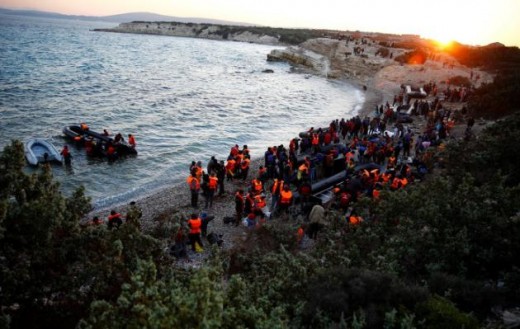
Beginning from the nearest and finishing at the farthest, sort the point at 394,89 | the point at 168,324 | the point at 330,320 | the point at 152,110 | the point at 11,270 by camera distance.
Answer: the point at 168,324 → the point at 11,270 → the point at 330,320 → the point at 152,110 → the point at 394,89

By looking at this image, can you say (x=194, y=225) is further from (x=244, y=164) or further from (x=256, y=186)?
(x=244, y=164)

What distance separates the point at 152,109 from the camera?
39.4 metres

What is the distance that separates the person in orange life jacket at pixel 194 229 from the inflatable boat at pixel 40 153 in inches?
522

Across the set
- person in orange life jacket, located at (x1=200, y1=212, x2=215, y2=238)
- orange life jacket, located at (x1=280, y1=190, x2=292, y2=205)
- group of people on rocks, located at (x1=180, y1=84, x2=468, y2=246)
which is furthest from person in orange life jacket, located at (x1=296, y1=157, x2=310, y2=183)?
person in orange life jacket, located at (x1=200, y1=212, x2=215, y2=238)

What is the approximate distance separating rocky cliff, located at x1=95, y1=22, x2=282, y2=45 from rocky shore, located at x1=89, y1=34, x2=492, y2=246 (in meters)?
70.5

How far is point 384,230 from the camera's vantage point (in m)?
10.4

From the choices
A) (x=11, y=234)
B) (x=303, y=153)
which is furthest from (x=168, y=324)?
(x=303, y=153)

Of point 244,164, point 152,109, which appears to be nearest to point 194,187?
point 244,164

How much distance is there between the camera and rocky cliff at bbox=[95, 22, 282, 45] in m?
161

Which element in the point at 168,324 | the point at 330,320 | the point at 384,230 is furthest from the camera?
the point at 384,230

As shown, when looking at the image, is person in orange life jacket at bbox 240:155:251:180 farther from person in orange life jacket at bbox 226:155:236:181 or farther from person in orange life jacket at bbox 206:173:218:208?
person in orange life jacket at bbox 206:173:218:208

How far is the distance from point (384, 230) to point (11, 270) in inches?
342

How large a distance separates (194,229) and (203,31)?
6794 inches

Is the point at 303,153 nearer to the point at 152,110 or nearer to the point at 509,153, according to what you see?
the point at 509,153
